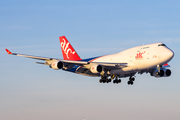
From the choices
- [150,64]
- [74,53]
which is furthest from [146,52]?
[74,53]

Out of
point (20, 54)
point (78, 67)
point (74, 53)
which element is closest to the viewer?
point (20, 54)

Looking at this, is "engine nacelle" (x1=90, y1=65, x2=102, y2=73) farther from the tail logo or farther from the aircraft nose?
the tail logo

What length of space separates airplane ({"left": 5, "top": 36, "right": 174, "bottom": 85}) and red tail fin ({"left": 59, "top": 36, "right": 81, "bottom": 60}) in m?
6.30

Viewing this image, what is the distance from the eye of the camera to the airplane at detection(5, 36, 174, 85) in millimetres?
60156

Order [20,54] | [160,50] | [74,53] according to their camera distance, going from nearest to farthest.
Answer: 1. [160,50]
2. [20,54]
3. [74,53]

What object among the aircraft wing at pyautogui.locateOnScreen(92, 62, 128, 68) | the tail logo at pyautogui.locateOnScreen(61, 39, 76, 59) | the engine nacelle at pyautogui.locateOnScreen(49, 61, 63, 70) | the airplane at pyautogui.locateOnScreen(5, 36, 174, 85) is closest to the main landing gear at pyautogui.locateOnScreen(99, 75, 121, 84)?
the airplane at pyautogui.locateOnScreen(5, 36, 174, 85)

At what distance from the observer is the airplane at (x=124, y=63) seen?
6016 centimetres

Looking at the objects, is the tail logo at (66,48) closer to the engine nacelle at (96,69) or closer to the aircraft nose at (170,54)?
the engine nacelle at (96,69)

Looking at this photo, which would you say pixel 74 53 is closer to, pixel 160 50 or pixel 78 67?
pixel 78 67

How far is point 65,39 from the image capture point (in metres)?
82.8

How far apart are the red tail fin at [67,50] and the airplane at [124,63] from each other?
630cm

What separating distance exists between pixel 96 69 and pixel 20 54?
614 inches

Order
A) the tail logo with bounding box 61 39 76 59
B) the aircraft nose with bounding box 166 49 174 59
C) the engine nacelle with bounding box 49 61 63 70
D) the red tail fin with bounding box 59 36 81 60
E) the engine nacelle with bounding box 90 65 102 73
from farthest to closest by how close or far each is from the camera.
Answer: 1. the tail logo with bounding box 61 39 76 59
2. the red tail fin with bounding box 59 36 81 60
3. the engine nacelle with bounding box 90 65 102 73
4. the engine nacelle with bounding box 49 61 63 70
5. the aircraft nose with bounding box 166 49 174 59

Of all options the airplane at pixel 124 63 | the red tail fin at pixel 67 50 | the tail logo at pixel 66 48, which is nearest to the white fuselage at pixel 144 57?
the airplane at pixel 124 63
